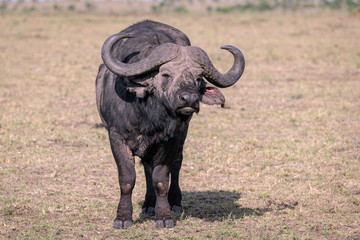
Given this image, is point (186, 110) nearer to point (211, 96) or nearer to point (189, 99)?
point (189, 99)

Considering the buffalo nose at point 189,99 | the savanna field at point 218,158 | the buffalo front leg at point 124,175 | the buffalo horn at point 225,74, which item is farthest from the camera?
the savanna field at point 218,158

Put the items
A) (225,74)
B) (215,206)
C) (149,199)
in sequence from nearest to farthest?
(225,74), (149,199), (215,206)

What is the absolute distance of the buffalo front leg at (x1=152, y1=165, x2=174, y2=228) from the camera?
563cm

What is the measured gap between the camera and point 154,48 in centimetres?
561

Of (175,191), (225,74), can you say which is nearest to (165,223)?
(175,191)

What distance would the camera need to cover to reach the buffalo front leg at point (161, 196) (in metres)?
5.63

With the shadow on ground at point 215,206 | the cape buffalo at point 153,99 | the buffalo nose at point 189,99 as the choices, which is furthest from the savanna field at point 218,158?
the buffalo nose at point 189,99

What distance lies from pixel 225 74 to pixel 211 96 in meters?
0.26

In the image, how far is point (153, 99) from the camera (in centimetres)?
521

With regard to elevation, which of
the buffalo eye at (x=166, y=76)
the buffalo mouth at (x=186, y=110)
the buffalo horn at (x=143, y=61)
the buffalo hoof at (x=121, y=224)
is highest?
the buffalo horn at (x=143, y=61)

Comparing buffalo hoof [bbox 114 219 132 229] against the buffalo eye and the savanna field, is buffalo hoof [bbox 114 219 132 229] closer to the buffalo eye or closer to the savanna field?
the savanna field

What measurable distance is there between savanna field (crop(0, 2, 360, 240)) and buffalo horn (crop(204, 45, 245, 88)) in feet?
4.12

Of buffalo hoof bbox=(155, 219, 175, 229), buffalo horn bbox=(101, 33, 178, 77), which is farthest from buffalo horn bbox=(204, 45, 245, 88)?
buffalo hoof bbox=(155, 219, 175, 229)

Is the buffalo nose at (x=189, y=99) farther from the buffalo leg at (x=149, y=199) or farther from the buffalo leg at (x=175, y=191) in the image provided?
the buffalo leg at (x=175, y=191)
